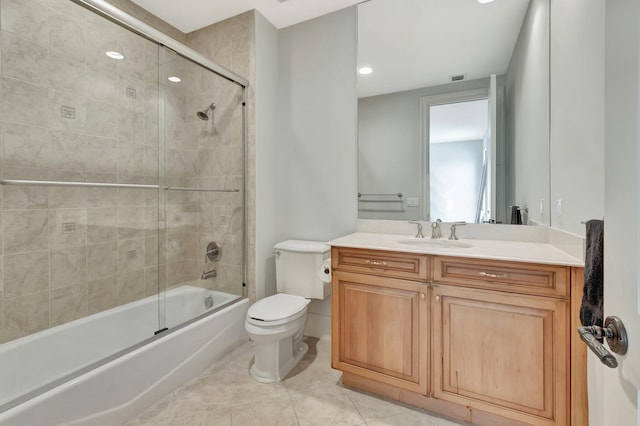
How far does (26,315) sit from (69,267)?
1.09 feet

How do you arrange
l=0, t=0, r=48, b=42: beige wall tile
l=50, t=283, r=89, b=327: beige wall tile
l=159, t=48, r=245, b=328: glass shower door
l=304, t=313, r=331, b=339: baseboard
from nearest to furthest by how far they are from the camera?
1. l=0, t=0, r=48, b=42: beige wall tile
2. l=50, t=283, r=89, b=327: beige wall tile
3. l=159, t=48, r=245, b=328: glass shower door
4. l=304, t=313, r=331, b=339: baseboard

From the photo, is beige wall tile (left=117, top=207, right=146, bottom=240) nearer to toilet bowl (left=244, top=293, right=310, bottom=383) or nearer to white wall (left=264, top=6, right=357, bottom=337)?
white wall (left=264, top=6, right=357, bottom=337)

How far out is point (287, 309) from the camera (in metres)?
1.98

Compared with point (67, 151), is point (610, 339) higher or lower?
lower

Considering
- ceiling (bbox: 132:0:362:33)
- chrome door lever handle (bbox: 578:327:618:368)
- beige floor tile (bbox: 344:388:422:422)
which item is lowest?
beige floor tile (bbox: 344:388:422:422)

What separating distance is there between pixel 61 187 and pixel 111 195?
12.1 inches

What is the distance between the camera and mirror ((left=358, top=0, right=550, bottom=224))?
1.82 m

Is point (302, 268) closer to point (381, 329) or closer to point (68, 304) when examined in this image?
point (381, 329)

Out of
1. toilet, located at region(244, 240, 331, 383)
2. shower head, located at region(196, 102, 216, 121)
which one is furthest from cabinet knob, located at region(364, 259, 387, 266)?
shower head, located at region(196, 102, 216, 121)

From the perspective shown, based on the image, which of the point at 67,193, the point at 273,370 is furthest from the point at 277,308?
the point at 67,193

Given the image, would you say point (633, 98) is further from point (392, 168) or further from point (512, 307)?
point (392, 168)

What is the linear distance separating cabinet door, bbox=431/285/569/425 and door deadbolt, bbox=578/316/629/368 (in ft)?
2.93

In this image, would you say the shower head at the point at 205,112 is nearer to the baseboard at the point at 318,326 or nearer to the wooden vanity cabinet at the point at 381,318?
the wooden vanity cabinet at the point at 381,318

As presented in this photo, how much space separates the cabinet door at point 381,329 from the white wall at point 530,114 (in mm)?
905
